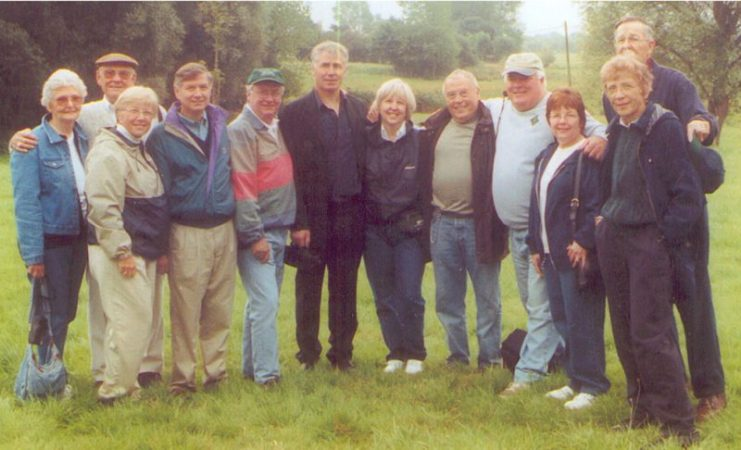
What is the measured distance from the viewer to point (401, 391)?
6.74 m

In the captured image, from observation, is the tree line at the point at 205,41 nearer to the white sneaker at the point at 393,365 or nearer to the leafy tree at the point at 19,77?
the leafy tree at the point at 19,77

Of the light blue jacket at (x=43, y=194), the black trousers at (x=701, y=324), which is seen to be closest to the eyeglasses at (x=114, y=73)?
the light blue jacket at (x=43, y=194)

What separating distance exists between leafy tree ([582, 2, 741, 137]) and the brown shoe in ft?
113

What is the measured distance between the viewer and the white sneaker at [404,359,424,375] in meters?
7.23

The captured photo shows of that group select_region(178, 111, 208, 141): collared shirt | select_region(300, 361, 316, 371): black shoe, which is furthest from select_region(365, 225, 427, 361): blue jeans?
select_region(178, 111, 208, 141): collared shirt

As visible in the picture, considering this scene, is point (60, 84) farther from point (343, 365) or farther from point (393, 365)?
point (393, 365)

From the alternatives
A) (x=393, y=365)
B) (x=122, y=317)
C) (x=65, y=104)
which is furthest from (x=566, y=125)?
(x=65, y=104)

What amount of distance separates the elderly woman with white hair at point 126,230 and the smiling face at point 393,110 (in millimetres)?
1759

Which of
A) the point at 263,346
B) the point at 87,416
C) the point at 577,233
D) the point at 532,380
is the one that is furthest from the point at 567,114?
the point at 87,416

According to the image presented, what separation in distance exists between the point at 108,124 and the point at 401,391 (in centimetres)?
300

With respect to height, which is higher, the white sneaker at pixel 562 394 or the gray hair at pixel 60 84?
the gray hair at pixel 60 84

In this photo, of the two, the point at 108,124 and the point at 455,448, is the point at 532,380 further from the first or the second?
the point at 108,124

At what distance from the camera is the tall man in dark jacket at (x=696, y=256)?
219 inches

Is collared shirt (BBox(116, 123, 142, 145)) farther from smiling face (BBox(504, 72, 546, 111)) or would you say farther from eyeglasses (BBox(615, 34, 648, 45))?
eyeglasses (BBox(615, 34, 648, 45))
